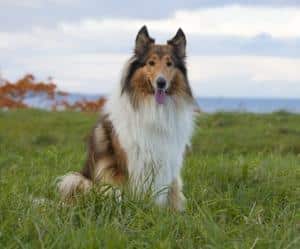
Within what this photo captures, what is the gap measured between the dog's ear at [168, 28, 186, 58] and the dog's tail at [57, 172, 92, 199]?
62.9 inches

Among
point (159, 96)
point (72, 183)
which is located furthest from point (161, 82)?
point (72, 183)

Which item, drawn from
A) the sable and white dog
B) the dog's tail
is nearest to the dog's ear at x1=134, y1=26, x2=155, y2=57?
the sable and white dog

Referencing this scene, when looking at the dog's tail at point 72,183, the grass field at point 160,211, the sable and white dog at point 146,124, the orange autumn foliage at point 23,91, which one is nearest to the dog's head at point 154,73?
the sable and white dog at point 146,124

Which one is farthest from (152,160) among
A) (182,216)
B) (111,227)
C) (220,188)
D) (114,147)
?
(111,227)

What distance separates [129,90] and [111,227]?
2479mm

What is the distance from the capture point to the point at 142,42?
6.77 meters

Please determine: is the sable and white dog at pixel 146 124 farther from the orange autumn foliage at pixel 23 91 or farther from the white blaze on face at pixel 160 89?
the orange autumn foliage at pixel 23 91

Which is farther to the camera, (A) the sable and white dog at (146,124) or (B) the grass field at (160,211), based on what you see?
(A) the sable and white dog at (146,124)

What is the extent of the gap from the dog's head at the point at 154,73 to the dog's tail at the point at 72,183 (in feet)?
3.00

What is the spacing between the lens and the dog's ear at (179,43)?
6.90 meters

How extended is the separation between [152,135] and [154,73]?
0.65m

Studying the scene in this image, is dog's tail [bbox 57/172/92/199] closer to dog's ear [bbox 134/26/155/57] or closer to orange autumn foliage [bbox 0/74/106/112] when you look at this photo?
dog's ear [bbox 134/26/155/57]

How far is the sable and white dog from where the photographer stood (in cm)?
659

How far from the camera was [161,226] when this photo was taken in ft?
15.1
